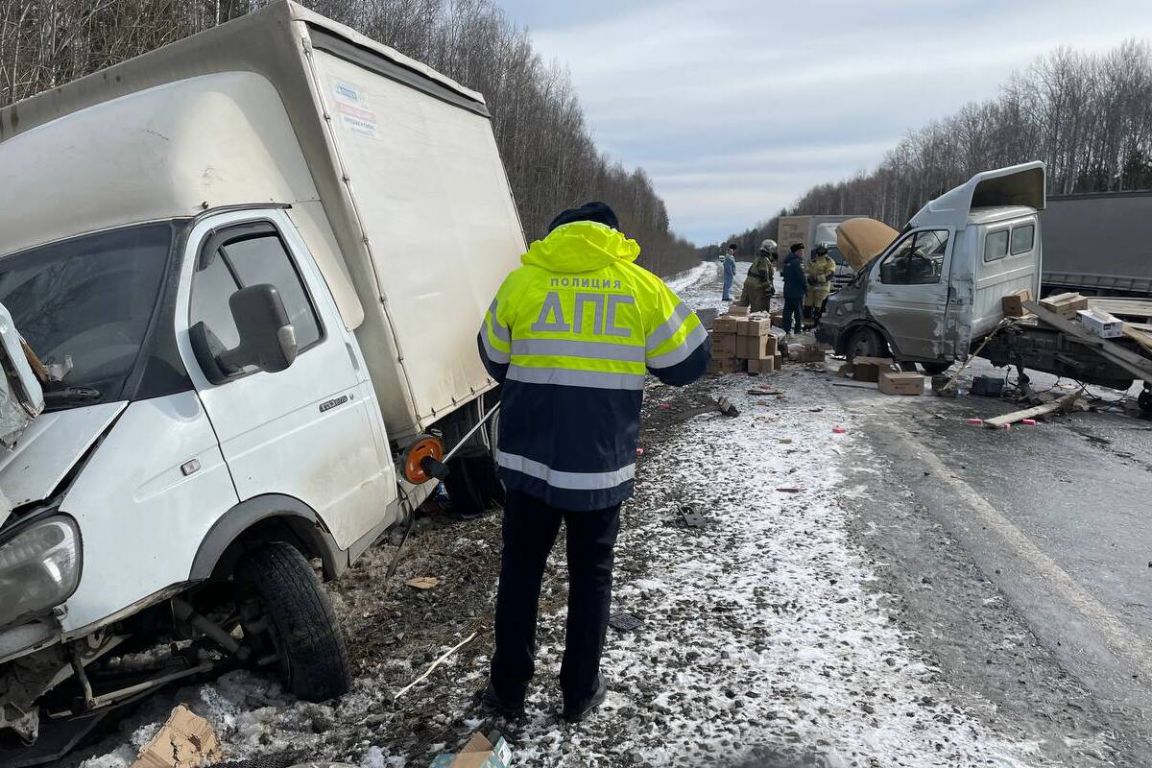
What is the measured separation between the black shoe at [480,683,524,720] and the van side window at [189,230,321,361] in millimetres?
1791

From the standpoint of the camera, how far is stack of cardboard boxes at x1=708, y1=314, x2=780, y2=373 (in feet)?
36.4

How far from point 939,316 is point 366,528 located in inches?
348

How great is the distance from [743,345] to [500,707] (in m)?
8.97

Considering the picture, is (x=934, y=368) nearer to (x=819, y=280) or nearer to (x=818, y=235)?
(x=819, y=280)

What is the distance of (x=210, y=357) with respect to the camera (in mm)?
2844

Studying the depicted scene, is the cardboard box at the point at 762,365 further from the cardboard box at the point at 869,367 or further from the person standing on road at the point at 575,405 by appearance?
the person standing on road at the point at 575,405

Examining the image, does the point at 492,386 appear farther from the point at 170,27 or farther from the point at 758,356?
the point at 170,27

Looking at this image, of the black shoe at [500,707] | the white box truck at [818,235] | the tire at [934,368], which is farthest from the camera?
the white box truck at [818,235]

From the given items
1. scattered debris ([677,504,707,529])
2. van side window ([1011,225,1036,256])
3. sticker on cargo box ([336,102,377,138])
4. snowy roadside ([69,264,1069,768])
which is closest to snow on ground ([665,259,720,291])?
van side window ([1011,225,1036,256])

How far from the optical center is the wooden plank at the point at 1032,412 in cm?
805

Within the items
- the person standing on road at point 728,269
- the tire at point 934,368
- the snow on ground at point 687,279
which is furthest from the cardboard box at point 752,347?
the person standing on road at point 728,269

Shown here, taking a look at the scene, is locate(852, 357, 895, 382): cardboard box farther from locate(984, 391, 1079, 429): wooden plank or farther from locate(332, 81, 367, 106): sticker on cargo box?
locate(332, 81, 367, 106): sticker on cargo box

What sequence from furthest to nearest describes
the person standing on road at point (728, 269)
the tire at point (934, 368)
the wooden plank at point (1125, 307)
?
the person standing on road at point (728, 269) → the tire at point (934, 368) → the wooden plank at point (1125, 307)

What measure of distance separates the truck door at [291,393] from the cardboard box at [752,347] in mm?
8176
